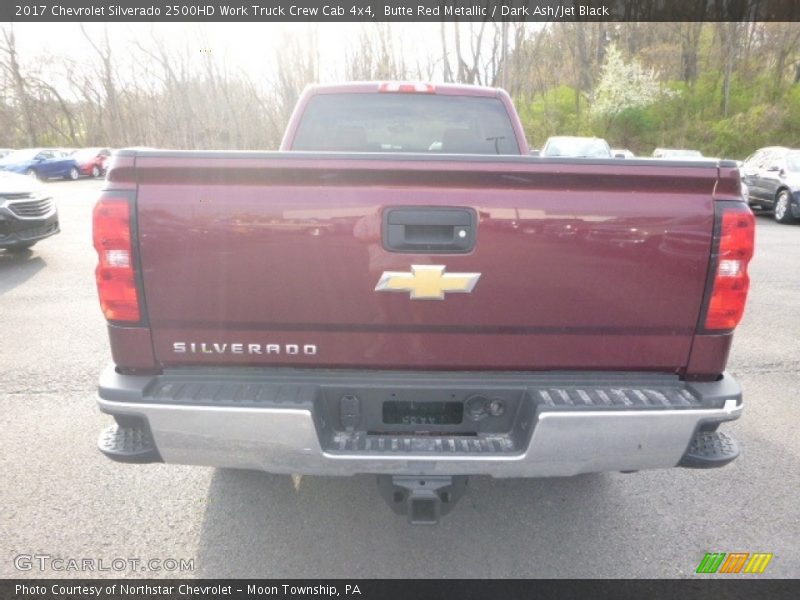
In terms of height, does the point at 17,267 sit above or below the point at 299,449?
below

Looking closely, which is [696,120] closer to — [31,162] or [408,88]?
[408,88]

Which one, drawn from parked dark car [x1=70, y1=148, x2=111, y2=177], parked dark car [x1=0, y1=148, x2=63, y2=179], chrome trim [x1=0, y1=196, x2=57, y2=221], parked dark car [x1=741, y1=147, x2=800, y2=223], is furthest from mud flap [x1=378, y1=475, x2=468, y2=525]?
parked dark car [x1=70, y1=148, x2=111, y2=177]

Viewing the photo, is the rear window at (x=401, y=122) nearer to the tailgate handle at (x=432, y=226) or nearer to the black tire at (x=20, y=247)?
the tailgate handle at (x=432, y=226)

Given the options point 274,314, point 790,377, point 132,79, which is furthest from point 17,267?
point 132,79

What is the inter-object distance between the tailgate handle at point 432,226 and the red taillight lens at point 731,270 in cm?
93

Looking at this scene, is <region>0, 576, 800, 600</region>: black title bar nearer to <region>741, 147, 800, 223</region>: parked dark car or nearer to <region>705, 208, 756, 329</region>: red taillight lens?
<region>705, 208, 756, 329</region>: red taillight lens

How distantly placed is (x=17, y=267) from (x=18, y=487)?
21.6 feet

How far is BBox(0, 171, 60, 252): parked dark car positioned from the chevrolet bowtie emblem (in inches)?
323

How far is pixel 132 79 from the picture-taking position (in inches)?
1544

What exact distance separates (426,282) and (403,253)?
0.45 ft

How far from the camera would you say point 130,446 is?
2.18 m

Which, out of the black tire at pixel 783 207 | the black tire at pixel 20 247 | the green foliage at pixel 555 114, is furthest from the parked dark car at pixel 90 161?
the black tire at pixel 783 207

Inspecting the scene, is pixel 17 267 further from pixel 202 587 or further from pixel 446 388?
pixel 446 388

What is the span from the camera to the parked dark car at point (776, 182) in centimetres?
1318
